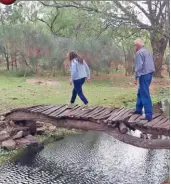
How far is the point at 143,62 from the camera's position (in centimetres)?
462

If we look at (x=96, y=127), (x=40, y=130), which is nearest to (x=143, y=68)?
(x=96, y=127)

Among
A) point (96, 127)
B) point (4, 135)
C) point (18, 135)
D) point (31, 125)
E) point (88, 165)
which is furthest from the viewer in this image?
point (31, 125)

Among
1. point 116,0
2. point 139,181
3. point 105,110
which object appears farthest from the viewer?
point 116,0

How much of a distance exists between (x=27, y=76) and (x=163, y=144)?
11958 mm

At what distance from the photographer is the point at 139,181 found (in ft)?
17.6

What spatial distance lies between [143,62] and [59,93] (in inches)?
307

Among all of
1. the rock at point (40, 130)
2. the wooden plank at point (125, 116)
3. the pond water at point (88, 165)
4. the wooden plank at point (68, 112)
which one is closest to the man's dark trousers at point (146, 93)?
the wooden plank at point (125, 116)

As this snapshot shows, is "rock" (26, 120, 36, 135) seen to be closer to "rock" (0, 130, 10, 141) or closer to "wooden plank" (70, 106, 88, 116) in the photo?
"rock" (0, 130, 10, 141)

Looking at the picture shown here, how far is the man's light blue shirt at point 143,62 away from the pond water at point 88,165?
180 centimetres

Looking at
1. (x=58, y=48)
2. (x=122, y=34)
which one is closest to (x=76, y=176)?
(x=122, y=34)

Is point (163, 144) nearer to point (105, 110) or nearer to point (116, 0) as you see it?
point (105, 110)

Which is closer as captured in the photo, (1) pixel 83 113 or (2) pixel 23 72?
(1) pixel 83 113

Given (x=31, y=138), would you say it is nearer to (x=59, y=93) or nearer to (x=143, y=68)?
(x=143, y=68)

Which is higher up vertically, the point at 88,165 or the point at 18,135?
the point at 18,135
